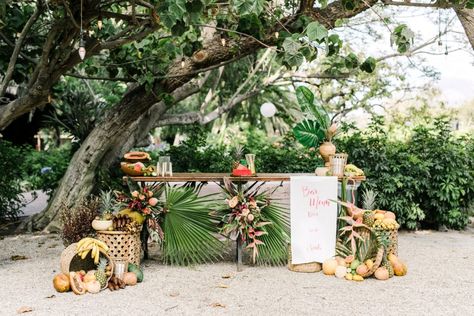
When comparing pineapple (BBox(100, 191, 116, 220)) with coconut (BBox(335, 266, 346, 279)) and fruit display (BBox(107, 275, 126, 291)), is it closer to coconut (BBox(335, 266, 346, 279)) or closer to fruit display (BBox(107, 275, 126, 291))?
fruit display (BBox(107, 275, 126, 291))

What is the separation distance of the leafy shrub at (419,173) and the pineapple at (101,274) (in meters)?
4.39

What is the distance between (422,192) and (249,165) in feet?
11.9

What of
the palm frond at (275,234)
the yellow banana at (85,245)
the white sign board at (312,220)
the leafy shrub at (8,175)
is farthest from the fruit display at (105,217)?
the leafy shrub at (8,175)

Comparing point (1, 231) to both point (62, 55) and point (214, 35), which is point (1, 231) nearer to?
point (62, 55)

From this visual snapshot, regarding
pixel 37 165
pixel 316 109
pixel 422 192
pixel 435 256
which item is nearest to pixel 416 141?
pixel 422 192

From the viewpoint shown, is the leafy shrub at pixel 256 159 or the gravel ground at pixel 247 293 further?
the leafy shrub at pixel 256 159

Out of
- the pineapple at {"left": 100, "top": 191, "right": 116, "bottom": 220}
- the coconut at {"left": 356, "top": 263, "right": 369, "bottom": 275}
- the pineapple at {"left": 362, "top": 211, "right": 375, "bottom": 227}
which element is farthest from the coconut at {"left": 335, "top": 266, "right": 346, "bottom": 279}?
the pineapple at {"left": 100, "top": 191, "right": 116, "bottom": 220}

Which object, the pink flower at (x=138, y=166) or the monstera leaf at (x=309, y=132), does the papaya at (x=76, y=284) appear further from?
the monstera leaf at (x=309, y=132)

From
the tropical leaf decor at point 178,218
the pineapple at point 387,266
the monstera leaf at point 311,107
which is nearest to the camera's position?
the pineapple at point 387,266

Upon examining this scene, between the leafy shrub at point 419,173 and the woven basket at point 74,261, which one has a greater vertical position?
the leafy shrub at point 419,173

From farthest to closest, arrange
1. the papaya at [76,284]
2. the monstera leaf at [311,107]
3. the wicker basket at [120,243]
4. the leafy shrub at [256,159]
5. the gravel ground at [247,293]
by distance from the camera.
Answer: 1. the leafy shrub at [256,159]
2. the monstera leaf at [311,107]
3. the wicker basket at [120,243]
4. the papaya at [76,284]
5. the gravel ground at [247,293]

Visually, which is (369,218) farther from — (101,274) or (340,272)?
(101,274)

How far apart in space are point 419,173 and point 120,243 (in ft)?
15.7

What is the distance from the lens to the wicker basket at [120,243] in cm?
501
